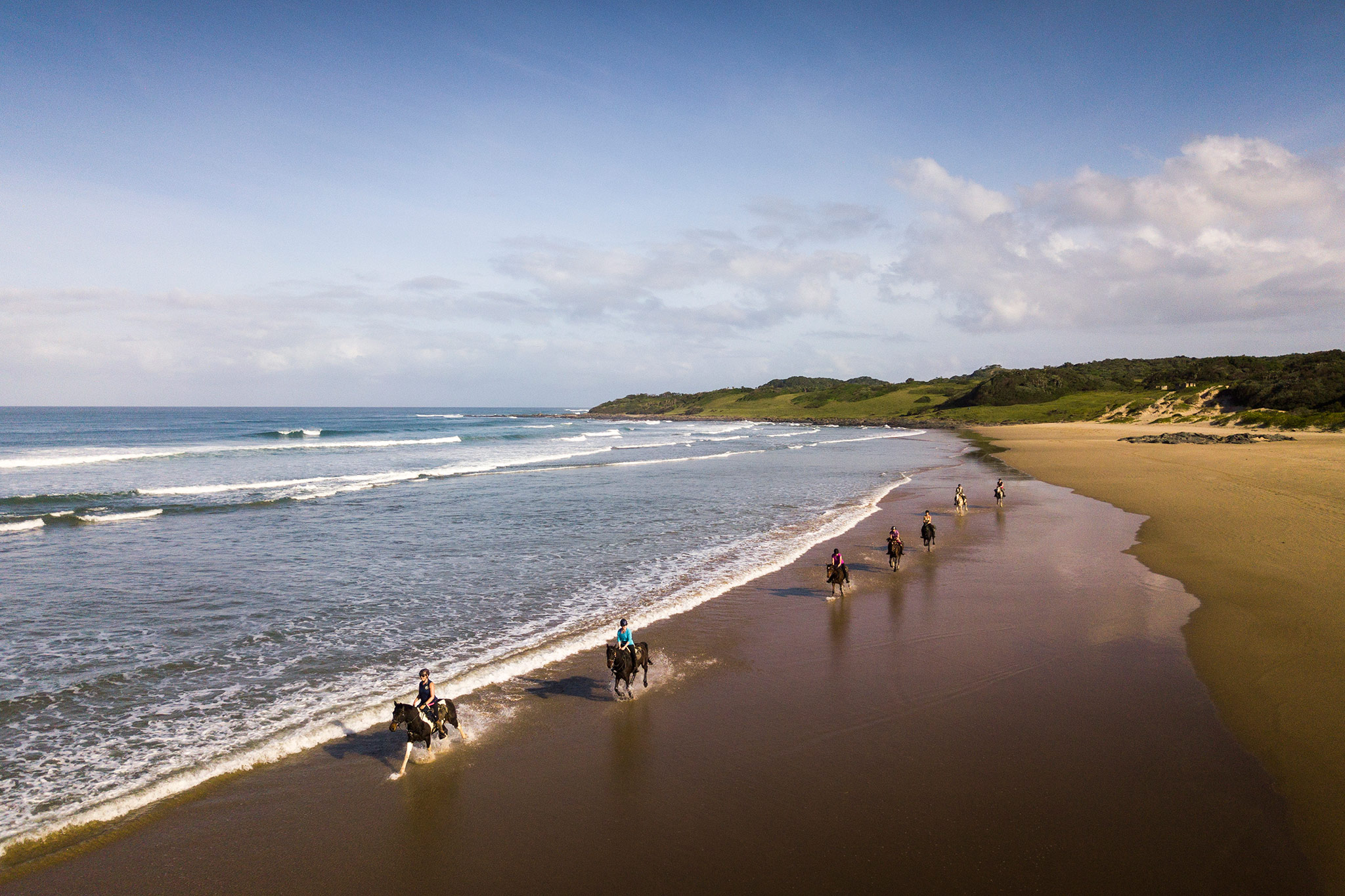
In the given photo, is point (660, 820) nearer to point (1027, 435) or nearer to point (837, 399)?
point (1027, 435)

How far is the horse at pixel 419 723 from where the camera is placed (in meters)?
9.22

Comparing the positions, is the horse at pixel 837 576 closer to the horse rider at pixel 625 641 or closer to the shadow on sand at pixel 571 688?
the horse rider at pixel 625 641

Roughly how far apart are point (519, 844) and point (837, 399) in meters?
172

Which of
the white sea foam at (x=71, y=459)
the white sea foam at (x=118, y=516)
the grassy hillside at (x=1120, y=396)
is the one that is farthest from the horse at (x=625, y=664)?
the grassy hillside at (x=1120, y=396)

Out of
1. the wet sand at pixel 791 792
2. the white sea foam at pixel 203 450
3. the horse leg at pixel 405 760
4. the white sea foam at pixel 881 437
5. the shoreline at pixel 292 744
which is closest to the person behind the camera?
the wet sand at pixel 791 792

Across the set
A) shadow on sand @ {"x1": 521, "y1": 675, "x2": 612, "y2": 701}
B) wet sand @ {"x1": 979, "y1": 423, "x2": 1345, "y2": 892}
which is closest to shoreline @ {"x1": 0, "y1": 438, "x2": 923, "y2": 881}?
shadow on sand @ {"x1": 521, "y1": 675, "x2": 612, "y2": 701}

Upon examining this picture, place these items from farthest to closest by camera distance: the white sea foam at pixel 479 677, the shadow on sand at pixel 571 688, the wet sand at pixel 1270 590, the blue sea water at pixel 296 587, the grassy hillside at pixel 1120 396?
the grassy hillside at pixel 1120 396 < the shadow on sand at pixel 571 688 < the blue sea water at pixel 296 587 < the wet sand at pixel 1270 590 < the white sea foam at pixel 479 677

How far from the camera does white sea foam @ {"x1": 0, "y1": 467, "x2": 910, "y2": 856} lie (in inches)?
329

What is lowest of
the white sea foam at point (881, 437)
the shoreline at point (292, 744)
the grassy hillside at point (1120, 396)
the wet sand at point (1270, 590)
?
the shoreline at point (292, 744)

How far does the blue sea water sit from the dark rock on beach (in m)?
27.8

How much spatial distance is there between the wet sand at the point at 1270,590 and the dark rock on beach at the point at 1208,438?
10.7 meters

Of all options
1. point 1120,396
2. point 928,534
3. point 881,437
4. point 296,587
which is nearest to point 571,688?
point 296,587

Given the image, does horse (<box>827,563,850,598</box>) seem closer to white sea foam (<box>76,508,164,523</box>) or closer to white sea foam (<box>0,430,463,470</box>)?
white sea foam (<box>76,508,164,523</box>)

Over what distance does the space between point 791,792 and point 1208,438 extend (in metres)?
61.0
